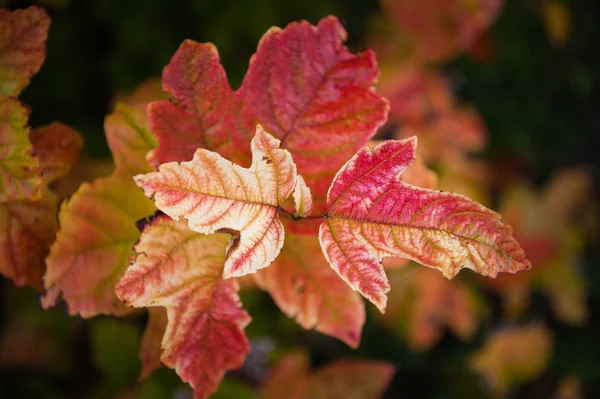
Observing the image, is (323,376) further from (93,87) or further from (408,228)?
(93,87)

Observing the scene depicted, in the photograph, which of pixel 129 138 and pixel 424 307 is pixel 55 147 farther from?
pixel 424 307

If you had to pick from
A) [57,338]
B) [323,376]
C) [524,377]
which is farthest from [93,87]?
[524,377]

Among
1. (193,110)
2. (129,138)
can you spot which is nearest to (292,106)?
(193,110)

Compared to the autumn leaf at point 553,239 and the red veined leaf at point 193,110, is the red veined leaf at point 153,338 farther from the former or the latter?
the autumn leaf at point 553,239

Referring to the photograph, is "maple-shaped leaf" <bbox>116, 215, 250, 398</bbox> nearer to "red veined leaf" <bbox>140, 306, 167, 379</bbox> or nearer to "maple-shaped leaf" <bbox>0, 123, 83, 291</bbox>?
"red veined leaf" <bbox>140, 306, 167, 379</bbox>

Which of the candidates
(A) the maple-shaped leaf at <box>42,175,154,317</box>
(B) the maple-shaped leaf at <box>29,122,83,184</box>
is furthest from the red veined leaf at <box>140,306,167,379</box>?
(B) the maple-shaped leaf at <box>29,122,83,184</box>

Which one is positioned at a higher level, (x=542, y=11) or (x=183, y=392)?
(x=542, y=11)
